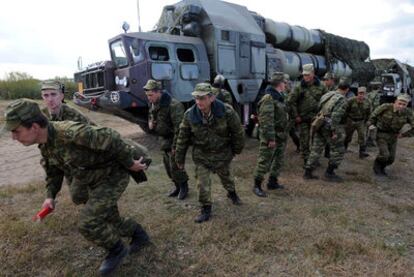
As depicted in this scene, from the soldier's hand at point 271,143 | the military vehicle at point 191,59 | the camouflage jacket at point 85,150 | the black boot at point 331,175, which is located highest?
the military vehicle at point 191,59

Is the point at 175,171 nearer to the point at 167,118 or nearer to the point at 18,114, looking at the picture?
the point at 167,118

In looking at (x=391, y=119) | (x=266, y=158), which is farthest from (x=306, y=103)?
(x=266, y=158)

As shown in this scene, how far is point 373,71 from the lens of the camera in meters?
13.9

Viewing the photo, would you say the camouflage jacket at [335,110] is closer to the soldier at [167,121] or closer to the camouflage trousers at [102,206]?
the soldier at [167,121]

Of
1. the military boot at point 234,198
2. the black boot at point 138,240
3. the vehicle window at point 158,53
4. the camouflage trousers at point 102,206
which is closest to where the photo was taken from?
the camouflage trousers at point 102,206

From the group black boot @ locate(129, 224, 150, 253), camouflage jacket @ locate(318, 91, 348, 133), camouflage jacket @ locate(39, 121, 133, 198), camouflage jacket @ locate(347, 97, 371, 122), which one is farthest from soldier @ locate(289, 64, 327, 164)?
camouflage jacket @ locate(39, 121, 133, 198)

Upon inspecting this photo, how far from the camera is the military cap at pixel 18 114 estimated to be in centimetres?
224

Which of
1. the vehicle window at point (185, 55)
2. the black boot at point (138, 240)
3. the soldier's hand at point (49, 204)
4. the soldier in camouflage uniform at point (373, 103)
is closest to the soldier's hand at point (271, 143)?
the black boot at point (138, 240)

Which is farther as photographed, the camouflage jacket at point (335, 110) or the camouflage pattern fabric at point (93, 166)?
the camouflage jacket at point (335, 110)

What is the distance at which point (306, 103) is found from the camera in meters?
5.99

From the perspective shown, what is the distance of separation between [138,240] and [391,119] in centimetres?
472

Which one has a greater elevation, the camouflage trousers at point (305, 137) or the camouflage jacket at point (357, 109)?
the camouflage jacket at point (357, 109)

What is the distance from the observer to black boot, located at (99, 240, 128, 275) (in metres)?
2.96

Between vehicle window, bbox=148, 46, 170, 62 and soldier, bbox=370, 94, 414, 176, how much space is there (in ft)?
14.4
